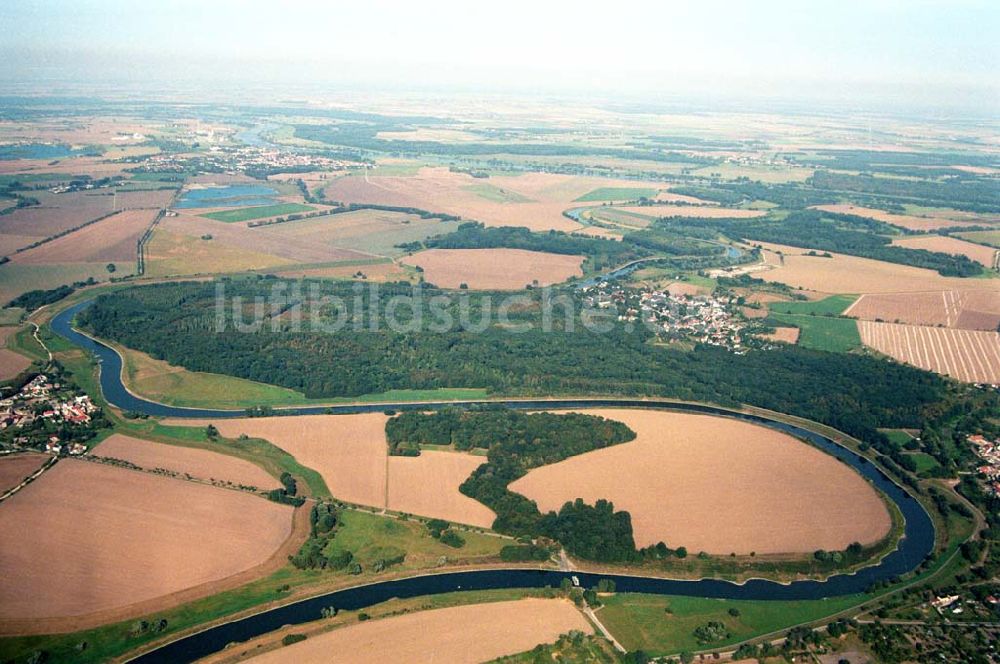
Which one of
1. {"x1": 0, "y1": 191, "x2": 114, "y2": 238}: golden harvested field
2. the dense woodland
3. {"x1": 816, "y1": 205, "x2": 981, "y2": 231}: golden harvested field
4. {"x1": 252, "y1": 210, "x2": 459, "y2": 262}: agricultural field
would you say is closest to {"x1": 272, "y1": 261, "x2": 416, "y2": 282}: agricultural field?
{"x1": 252, "y1": 210, "x2": 459, "y2": 262}: agricultural field

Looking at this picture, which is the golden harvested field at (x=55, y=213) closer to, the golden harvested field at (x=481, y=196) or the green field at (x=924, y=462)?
the golden harvested field at (x=481, y=196)

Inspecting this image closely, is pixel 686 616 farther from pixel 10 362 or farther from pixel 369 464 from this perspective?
pixel 10 362

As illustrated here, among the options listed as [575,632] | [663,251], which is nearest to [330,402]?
[575,632]

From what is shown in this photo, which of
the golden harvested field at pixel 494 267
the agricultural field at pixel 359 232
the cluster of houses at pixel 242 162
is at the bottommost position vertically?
the golden harvested field at pixel 494 267

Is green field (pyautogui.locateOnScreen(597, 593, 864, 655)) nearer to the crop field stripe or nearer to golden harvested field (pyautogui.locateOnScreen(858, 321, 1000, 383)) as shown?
golden harvested field (pyautogui.locateOnScreen(858, 321, 1000, 383))

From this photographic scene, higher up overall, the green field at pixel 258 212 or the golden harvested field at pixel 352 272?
the green field at pixel 258 212

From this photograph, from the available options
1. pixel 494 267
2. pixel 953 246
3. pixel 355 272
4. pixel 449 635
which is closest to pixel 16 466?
pixel 449 635

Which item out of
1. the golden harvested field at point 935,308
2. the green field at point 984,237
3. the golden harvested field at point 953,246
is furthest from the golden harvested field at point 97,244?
the green field at point 984,237
